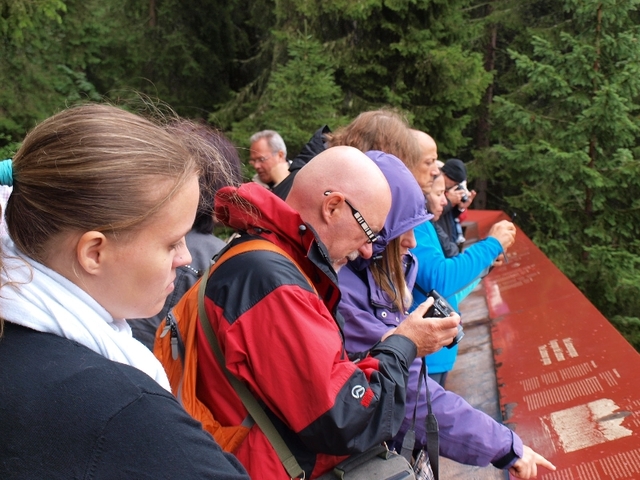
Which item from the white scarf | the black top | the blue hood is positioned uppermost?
the white scarf

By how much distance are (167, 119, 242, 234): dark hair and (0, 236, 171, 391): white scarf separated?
65 cm

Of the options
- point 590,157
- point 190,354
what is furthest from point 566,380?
point 590,157

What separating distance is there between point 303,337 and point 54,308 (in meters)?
0.67

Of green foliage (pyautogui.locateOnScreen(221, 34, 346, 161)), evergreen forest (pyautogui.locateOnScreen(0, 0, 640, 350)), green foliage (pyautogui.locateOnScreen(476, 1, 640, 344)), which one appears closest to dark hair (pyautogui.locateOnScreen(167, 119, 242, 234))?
evergreen forest (pyautogui.locateOnScreen(0, 0, 640, 350))

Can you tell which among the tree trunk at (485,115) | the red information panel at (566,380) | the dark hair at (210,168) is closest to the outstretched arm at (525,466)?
the red information panel at (566,380)

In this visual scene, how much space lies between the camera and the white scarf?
102 cm

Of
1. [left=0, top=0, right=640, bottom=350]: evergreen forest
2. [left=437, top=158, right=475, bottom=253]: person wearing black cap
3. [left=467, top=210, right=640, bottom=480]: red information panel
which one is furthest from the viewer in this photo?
[left=0, top=0, right=640, bottom=350]: evergreen forest

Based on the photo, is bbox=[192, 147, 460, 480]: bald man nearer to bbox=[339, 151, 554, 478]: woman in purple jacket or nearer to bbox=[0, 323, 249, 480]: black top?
bbox=[339, 151, 554, 478]: woman in purple jacket

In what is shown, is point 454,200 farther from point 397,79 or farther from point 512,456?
point 397,79

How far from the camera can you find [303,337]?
5.05 ft

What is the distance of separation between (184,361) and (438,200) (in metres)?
2.47

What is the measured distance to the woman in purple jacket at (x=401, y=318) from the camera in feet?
7.00

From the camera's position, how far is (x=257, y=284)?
158 cm

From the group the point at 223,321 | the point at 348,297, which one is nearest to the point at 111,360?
the point at 223,321
